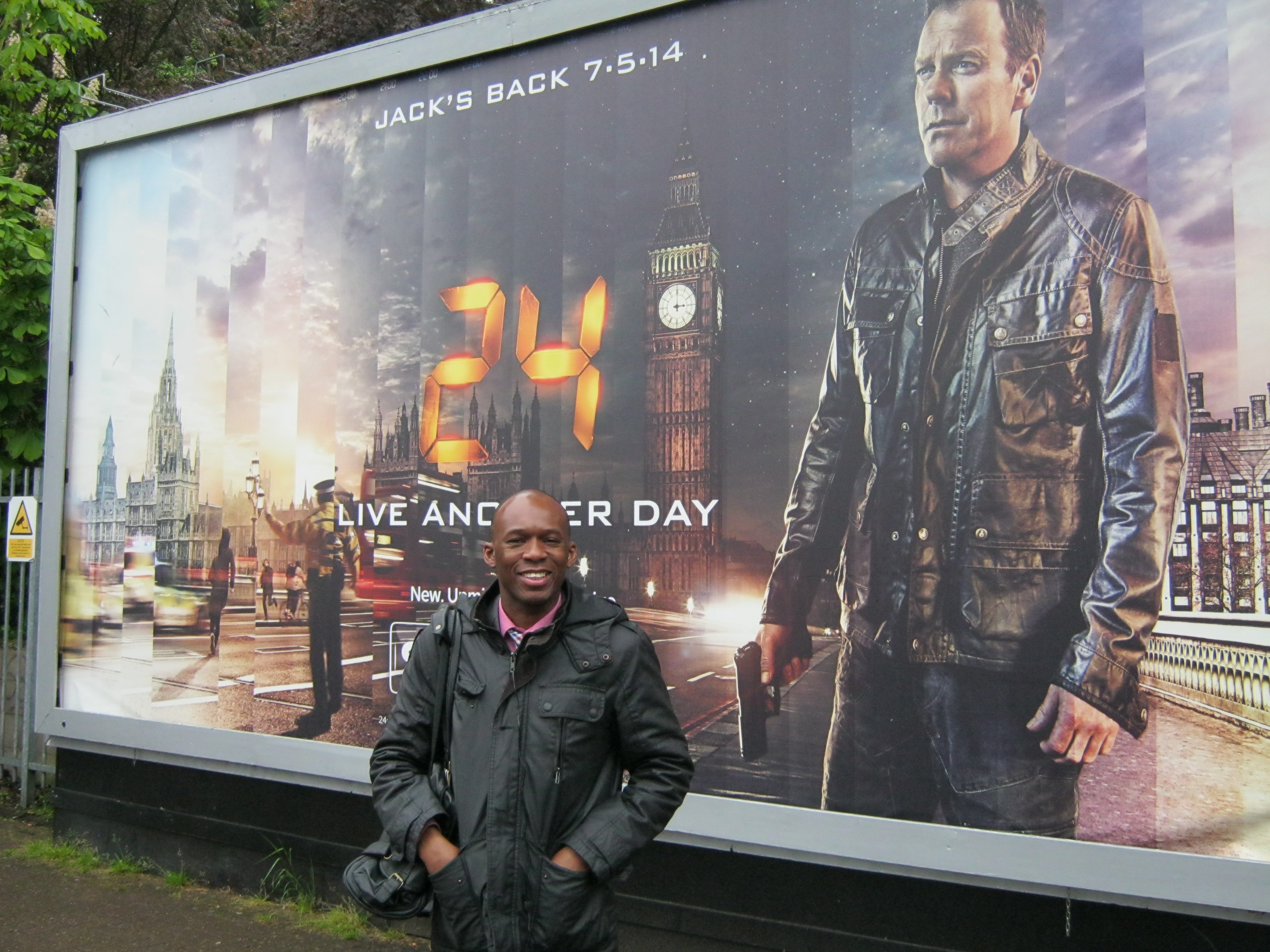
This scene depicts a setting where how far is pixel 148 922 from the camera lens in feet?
16.9

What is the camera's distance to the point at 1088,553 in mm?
3195

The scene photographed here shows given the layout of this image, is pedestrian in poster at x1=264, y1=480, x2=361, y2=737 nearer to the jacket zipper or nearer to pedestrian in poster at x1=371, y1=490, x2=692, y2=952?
pedestrian in poster at x1=371, y1=490, x2=692, y2=952

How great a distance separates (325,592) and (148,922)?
1.75 m

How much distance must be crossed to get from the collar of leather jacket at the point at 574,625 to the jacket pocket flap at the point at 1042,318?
165 cm

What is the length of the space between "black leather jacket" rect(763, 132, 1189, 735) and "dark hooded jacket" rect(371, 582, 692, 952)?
1349mm

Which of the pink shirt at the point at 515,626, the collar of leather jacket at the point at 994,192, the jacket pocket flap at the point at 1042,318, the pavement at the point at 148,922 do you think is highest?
the collar of leather jacket at the point at 994,192

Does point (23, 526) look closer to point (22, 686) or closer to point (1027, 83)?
point (22, 686)

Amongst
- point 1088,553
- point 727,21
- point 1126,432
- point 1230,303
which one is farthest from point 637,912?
point 727,21

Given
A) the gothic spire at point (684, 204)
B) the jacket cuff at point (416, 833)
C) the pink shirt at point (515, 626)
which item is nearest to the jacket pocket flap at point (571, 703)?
the pink shirt at point (515, 626)

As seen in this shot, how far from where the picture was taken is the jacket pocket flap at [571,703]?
89.4 inches

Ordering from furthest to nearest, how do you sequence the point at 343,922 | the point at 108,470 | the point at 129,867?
the point at 108,470, the point at 129,867, the point at 343,922

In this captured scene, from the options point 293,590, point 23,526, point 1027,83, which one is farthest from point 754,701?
point 23,526

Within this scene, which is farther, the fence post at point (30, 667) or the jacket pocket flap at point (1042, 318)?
the fence post at point (30, 667)

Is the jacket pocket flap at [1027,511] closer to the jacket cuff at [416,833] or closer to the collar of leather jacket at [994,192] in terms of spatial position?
the collar of leather jacket at [994,192]
